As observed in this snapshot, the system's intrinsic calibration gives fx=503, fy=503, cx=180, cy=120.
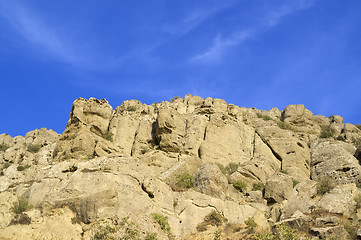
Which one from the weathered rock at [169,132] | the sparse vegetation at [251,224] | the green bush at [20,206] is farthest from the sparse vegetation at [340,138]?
the green bush at [20,206]

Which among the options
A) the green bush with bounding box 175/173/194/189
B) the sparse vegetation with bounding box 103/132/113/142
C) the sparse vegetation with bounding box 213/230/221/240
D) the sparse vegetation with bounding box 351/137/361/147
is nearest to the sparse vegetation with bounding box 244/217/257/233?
the sparse vegetation with bounding box 213/230/221/240

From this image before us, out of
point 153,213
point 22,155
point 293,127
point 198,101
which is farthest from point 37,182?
point 293,127

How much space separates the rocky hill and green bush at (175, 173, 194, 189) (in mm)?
74

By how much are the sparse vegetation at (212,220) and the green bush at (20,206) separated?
31.7 ft

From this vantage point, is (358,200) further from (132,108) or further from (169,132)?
(132,108)

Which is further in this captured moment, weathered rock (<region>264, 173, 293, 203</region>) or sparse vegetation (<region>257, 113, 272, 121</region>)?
sparse vegetation (<region>257, 113, 272, 121</region>)

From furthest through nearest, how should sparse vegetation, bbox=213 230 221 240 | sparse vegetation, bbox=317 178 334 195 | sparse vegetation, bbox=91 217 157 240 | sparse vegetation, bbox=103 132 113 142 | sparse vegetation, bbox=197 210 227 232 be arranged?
sparse vegetation, bbox=103 132 113 142 → sparse vegetation, bbox=317 178 334 195 → sparse vegetation, bbox=197 210 227 232 → sparse vegetation, bbox=213 230 221 240 → sparse vegetation, bbox=91 217 157 240

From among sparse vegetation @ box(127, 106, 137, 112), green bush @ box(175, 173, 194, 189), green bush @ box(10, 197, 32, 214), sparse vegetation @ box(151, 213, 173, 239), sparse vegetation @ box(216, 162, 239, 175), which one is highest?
sparse vegetation @ box(127, 106, 137, 112)

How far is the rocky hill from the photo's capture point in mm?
26562

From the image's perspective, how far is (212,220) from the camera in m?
29.3

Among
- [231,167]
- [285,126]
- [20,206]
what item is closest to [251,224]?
[231,167]

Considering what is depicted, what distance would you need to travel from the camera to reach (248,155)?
42.3 metres

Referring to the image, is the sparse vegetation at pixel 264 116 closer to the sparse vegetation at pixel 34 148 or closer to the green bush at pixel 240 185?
the green bush at pixel 240 185

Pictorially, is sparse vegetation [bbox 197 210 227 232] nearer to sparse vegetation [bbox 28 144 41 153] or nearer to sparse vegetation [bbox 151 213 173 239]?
sparse vegetation [bbox 151 213 173 239]
